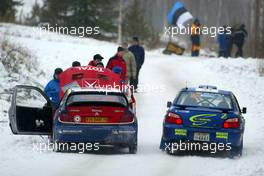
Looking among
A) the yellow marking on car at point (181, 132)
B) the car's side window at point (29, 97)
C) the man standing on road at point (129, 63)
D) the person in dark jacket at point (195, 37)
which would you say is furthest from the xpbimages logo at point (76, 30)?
the yellow marking on car at point (181, 132)

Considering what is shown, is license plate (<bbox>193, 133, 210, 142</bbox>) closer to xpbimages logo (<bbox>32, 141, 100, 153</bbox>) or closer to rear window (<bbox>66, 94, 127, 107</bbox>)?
rear window (<bbox>66, 94, 127, 107</bbox>)

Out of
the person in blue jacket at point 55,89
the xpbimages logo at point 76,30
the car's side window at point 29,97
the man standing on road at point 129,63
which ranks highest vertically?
the xpbimages logo at point 76,30

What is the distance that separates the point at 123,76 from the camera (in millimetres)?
23094

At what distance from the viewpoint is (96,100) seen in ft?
49.1

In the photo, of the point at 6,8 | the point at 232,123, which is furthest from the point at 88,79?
the point at 6,8

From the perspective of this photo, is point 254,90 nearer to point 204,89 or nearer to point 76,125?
point 204,89

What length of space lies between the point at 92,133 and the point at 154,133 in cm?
458

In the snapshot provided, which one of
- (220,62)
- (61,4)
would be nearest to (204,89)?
(220,62)

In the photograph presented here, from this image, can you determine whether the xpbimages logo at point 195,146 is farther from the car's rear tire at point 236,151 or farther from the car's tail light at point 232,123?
the car's tail light at point 232,123

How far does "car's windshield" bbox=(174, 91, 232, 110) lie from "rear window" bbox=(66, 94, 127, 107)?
1.42m

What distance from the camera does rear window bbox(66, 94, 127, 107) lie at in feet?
48.9

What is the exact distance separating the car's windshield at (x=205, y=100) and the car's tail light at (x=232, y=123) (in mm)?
529

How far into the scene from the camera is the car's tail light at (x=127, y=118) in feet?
49.2

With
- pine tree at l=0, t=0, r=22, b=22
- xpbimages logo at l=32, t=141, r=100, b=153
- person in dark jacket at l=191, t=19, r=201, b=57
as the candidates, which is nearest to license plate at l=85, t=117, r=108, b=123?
xpbimages logo at l=32, t=141, r=100, b=153
